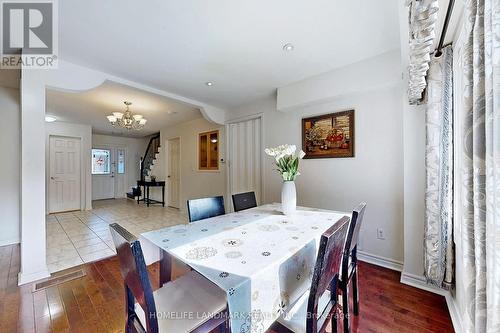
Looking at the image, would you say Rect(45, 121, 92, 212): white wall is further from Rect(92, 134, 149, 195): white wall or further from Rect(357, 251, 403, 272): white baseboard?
Rect(357, 251, 403, 272): white baseboard

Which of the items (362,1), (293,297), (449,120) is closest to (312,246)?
(293,297)

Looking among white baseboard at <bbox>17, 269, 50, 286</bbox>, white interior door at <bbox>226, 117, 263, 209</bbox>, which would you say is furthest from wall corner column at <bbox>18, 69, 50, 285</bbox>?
white interior door at <bbox>226, 117, 263, 209</bbox>

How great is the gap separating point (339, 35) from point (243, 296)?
221 cm

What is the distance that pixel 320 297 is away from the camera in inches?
40.6

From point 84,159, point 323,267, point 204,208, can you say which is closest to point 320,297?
point 323,267

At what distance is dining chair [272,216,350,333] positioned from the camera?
87cm

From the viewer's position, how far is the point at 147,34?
187cm

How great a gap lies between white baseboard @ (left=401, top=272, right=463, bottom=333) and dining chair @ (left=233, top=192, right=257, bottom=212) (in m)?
1.68

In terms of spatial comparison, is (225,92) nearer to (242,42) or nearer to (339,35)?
(242,42)

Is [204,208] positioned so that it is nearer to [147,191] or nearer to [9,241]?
[9,241]

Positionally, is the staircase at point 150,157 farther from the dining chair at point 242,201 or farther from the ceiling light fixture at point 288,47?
the ceiling light fixture at point 288,47

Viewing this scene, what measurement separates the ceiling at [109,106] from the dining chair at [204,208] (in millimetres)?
2217

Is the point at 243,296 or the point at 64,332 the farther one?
the point at 64,332

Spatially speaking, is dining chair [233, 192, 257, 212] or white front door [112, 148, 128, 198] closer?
dining chair [233, 192, 257, 212]
